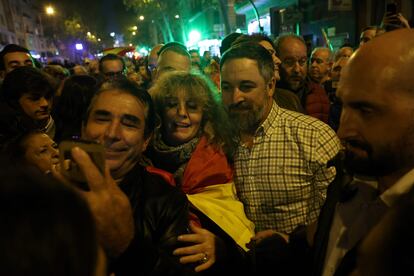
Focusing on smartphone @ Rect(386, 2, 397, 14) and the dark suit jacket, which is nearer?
the dark suit jacket

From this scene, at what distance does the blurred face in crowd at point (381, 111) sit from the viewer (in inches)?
57.2

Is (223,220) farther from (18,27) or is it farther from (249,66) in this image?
(18,27)

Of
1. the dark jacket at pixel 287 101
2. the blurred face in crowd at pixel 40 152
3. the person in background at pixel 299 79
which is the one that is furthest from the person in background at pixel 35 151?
the person in background at pixel 299 79

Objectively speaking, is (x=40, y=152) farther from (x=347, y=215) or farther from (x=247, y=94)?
(x=347, y=215)

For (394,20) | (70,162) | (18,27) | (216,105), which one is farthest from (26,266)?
(18,27)

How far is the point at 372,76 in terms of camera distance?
4.95 ft

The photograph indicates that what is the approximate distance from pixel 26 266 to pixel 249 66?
2399 millimetres

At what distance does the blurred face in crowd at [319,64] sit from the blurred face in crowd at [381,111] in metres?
4.82

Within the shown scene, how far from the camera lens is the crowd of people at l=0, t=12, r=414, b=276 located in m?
0.73

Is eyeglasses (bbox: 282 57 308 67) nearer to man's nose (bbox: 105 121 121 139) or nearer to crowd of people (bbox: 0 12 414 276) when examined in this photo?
crowd of people (bbox: 0 12 414 276)

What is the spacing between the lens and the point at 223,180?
252cm

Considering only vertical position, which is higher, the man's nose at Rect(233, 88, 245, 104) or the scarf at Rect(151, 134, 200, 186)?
the man's nose at Rect(233, 88, 245, 104)

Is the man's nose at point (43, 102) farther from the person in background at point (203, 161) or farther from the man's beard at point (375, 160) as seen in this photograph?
the man's beard at point (375, 160)

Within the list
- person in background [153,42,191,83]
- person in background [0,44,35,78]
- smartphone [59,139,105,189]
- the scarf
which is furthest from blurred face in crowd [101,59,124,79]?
smartphone [59,139,105,189]
